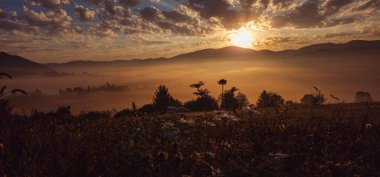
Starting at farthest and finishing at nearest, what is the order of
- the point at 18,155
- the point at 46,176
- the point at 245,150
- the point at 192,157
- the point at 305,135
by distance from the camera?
the point at 305,135, the point at 245,150, the point at 192,157, the point at 46,176, the point at 18,155

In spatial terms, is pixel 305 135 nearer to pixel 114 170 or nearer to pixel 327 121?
pixel 327 121

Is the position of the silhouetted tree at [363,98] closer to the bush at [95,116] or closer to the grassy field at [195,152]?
the grassy field at [195,152]

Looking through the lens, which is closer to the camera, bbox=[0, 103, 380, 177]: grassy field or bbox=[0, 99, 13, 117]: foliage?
bbox=[0, 99, 13, 117]: foliage

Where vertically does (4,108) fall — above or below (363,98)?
above

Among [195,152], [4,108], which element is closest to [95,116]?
[195,152]

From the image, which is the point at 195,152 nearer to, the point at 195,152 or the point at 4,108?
the point at 195,152

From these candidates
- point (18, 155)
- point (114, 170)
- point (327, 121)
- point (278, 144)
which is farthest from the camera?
point (327, 121)

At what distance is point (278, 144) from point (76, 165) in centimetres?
466

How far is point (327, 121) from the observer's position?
1123 cm

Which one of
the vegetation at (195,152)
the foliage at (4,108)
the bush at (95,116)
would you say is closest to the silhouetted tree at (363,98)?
the vegetation at (195,152)

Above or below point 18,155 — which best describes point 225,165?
below

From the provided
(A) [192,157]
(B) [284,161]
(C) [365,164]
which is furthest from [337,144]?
(A) [192,157]

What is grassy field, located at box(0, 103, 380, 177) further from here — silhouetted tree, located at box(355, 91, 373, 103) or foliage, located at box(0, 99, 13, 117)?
silhouetted tree, located at box(355, 91, 373, 103)

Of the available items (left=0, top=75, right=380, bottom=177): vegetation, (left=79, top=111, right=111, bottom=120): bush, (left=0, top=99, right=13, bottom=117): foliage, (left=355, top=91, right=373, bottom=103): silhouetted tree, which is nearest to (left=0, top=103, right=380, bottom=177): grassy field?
(left=0, top=75, right=380, bottom=177): vegetation
